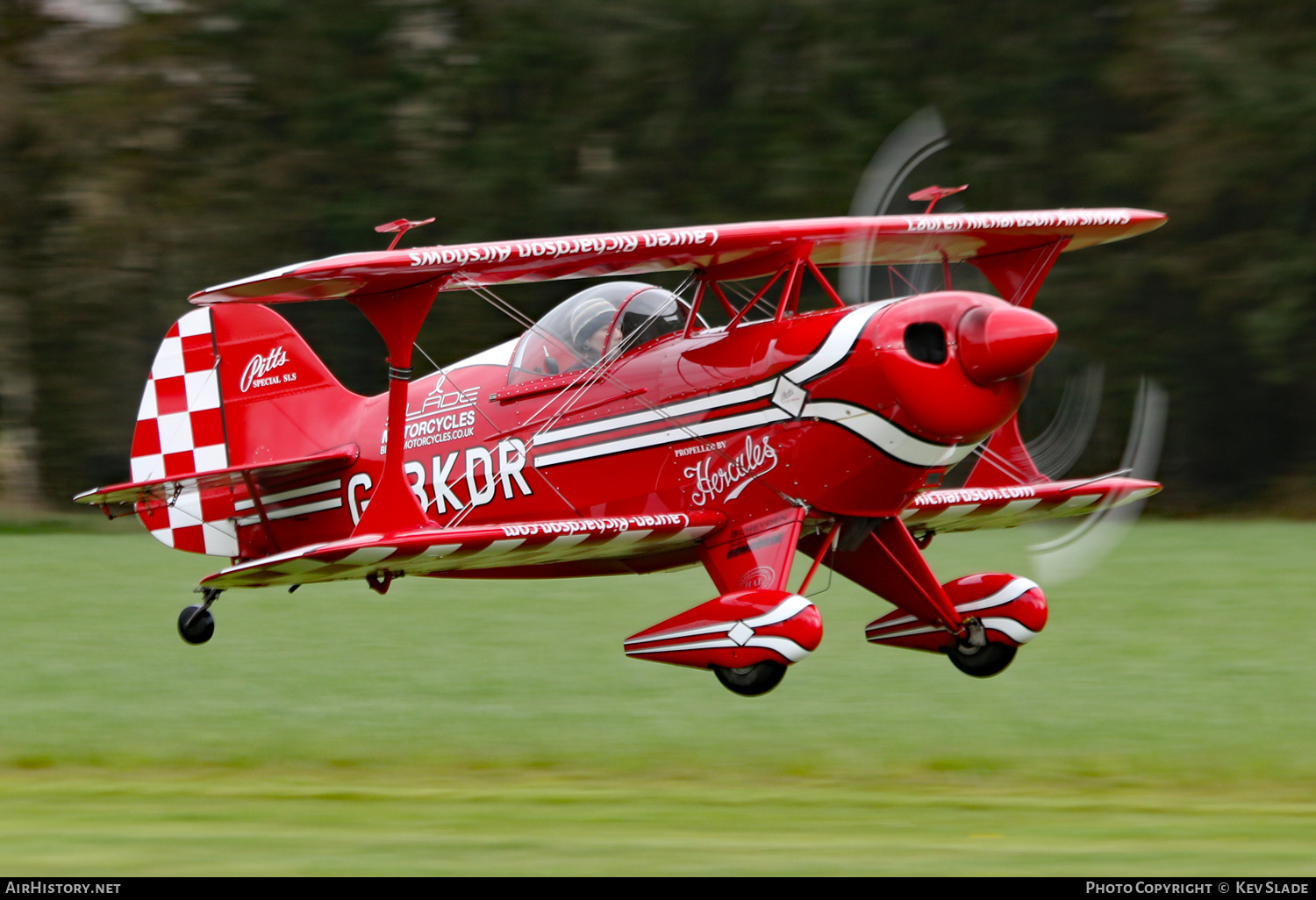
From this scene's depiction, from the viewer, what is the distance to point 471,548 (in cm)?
731

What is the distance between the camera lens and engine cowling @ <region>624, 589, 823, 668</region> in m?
7.14

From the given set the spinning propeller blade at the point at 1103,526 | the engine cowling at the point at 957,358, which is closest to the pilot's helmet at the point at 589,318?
the engine cowling at the point at 957,358

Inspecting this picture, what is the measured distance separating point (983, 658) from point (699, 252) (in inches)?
120

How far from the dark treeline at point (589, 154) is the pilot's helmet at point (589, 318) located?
1493cm

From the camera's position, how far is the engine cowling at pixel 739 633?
23.4ft

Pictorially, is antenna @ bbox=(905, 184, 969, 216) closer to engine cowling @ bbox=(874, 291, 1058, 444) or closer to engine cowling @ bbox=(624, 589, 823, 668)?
engine cowling @ bbox=(874, 291, 1058, 444)

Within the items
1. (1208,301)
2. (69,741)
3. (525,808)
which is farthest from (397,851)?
(1208,301)

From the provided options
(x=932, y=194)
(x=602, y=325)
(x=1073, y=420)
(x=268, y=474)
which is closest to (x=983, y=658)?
(x=1073, y=420)

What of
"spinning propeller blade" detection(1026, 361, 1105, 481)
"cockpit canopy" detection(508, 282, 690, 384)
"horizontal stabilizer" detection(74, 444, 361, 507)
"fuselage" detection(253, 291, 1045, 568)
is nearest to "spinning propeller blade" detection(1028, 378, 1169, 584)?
"spinning propeller blade" detection(1026, 361, 1105, 481)

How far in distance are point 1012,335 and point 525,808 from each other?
3318mm

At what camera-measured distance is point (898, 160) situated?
8.19m

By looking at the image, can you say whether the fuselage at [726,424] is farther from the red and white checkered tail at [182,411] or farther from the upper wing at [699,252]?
the red and white checkered tail at [182,411]
